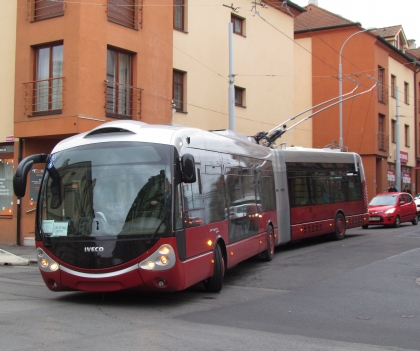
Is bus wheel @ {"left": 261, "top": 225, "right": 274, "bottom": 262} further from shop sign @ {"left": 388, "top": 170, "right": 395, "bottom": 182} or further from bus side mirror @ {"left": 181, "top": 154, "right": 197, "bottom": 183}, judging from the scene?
shop sign @ {"left": 388, "top": 170, "right": 395, "bottom": 182}

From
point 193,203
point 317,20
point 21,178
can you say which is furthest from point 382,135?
point 21,178

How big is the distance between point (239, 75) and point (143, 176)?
1871 centimetres

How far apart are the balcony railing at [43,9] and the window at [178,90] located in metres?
5.51

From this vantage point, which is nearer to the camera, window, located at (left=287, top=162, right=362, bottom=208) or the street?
the street

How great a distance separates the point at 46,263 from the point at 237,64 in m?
18.9

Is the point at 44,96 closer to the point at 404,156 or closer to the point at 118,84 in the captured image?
the point at 118,84

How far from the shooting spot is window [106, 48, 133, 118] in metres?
19.6

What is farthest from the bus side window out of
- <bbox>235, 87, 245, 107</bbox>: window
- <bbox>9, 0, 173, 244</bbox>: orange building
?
<bbox>235, 87, 245, 107</bbox>: window

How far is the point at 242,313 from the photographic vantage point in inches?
345

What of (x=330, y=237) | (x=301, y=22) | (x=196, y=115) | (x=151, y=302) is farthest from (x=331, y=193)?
(x=301, y=22)

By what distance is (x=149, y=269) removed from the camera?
8.64 m

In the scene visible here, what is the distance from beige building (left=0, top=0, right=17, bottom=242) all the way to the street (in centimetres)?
744

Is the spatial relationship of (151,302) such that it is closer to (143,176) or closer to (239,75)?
(143,176)

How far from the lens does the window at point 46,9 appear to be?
19.1 metres
